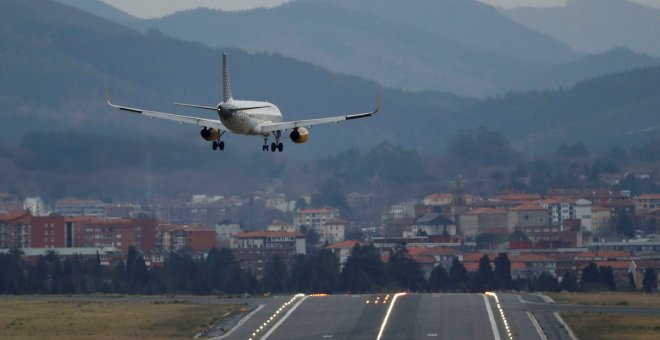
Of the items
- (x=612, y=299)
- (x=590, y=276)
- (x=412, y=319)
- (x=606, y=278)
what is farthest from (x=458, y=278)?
(x=412, y=319)

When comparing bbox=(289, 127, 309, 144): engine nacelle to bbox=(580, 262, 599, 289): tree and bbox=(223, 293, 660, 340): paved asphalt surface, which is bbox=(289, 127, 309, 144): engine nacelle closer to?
bbox=(223, 293, 660, 340): paved asphalt surface

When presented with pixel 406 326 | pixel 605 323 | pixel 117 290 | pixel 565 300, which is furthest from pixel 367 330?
pixel 117 290

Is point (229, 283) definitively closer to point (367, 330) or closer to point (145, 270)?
point (145, 270)

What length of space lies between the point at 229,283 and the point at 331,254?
2584 cm

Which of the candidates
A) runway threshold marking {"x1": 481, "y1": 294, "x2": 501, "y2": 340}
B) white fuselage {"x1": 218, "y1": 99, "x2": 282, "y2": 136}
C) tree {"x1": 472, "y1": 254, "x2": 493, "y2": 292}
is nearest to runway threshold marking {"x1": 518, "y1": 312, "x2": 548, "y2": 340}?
runway threshold marking {"x1": 481, "y1": 294, "x2": 501, "y2": 340}

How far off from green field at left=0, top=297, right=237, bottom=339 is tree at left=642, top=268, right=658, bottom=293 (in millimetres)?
44777

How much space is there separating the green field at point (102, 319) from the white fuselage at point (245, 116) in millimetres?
15346

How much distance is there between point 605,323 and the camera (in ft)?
387

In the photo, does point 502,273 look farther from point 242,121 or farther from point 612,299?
point 242,121

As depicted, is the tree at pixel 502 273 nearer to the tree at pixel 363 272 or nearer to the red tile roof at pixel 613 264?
the tree at pixel 363 272

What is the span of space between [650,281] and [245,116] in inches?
3069

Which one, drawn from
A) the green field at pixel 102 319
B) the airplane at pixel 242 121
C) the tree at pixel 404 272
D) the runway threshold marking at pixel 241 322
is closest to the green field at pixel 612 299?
the runway threshold marking at pixel 241 322

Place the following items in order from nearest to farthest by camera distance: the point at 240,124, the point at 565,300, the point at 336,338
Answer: the point at 240,124, the point at 336,338, the point at 565,300

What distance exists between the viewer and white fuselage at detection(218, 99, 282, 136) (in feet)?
331
